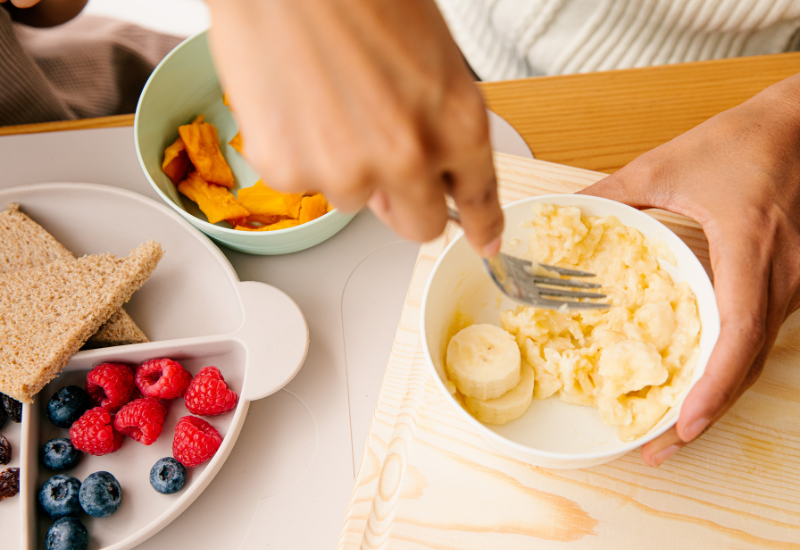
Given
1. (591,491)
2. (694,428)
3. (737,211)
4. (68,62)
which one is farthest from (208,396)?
(68,62)

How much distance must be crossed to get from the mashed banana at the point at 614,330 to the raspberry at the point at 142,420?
644 mm

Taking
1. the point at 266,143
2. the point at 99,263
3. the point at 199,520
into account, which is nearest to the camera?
the point at 266,143

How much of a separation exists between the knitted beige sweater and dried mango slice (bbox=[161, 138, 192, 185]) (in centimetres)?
73

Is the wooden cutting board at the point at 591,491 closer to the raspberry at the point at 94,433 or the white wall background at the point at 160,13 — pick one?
the raspberry at the point at 94,433

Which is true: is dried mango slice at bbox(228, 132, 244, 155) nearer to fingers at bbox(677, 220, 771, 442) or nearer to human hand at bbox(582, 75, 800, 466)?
human hand at bbox(582, 75, 800, 466)

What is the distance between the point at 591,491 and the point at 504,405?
7.4 inches

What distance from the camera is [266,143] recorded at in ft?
1.09

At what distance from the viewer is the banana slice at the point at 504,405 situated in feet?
2.57

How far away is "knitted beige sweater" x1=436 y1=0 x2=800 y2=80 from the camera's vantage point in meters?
1.11

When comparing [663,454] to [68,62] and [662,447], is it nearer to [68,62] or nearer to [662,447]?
[662,447]

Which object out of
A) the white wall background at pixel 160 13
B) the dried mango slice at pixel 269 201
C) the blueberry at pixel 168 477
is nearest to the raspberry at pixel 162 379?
the blueberry at pixel 168 477

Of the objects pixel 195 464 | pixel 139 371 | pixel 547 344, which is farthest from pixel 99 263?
pixel 547 344

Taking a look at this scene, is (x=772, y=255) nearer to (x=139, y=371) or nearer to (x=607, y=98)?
(x=607, y=98)

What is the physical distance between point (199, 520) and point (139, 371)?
0.30 meters
